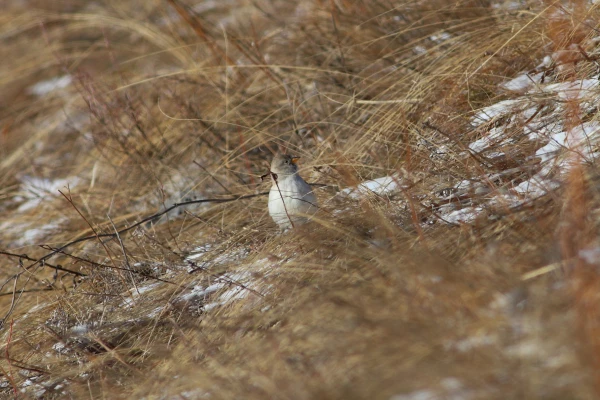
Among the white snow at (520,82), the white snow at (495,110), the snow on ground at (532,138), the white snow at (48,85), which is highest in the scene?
the white snow at (48,85)

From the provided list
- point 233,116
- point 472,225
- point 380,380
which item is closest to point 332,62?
point 233,116

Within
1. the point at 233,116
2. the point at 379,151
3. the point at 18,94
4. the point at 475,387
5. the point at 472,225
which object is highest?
the point at 18,94

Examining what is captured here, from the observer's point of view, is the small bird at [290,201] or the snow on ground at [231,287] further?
the small bird at [290,201]

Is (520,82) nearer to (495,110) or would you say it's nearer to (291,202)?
(495,110)

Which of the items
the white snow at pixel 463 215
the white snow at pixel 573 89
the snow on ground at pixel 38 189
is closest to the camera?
the white snow at pixel 463 215

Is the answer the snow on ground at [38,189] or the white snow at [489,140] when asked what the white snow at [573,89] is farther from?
the snow on ground at [38,189]

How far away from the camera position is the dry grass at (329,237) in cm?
175

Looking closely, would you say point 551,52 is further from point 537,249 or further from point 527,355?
point 527,355

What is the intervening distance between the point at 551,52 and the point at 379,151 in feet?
3.22

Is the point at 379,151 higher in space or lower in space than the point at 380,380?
higher

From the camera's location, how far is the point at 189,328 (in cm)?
261

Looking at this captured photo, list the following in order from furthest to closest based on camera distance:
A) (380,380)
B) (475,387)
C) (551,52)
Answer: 1. (551,52)
2. (380,380)
3. (475,387)

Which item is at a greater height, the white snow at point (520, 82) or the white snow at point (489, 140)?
the white snow at point (520, 82)

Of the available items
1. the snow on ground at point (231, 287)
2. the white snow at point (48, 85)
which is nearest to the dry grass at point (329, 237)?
the snow on ground at point (231, 287)
